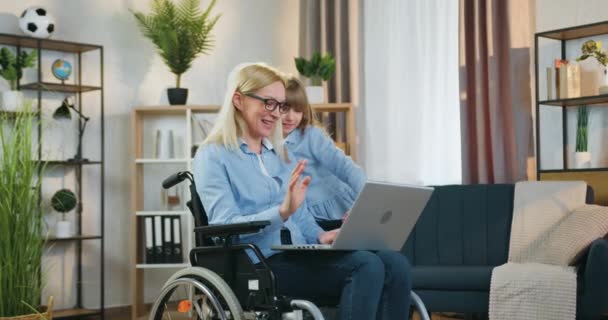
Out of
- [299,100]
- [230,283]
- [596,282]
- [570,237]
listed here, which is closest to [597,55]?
[570,237]

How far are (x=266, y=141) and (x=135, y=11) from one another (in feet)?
10.0

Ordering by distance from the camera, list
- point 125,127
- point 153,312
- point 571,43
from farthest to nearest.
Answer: point 125,127
point 571,43
point 153,312

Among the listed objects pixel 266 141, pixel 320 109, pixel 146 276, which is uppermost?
pixel 320 109

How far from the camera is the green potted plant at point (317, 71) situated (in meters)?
5.15

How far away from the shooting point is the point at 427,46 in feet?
17.0

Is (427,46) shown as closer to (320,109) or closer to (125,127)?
(320,109)

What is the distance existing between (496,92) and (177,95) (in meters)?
1.96

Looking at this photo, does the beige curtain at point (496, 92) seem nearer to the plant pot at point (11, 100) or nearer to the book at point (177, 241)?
the book at point (177, 241)

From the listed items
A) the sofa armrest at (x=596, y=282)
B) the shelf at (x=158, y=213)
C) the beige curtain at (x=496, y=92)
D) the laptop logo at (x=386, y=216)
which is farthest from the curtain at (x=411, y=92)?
the laptop logo at (x=386, y=216)

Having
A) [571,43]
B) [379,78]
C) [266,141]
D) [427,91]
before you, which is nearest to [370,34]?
[379,78]

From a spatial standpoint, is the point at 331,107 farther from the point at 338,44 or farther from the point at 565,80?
the point at 565,80

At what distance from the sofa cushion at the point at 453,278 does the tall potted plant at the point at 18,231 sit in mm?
1725

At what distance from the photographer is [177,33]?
16.7 ft

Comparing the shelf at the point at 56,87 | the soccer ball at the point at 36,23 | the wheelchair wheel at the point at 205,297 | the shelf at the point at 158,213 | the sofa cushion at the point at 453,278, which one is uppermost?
the soccer ball at the point at 36,23
